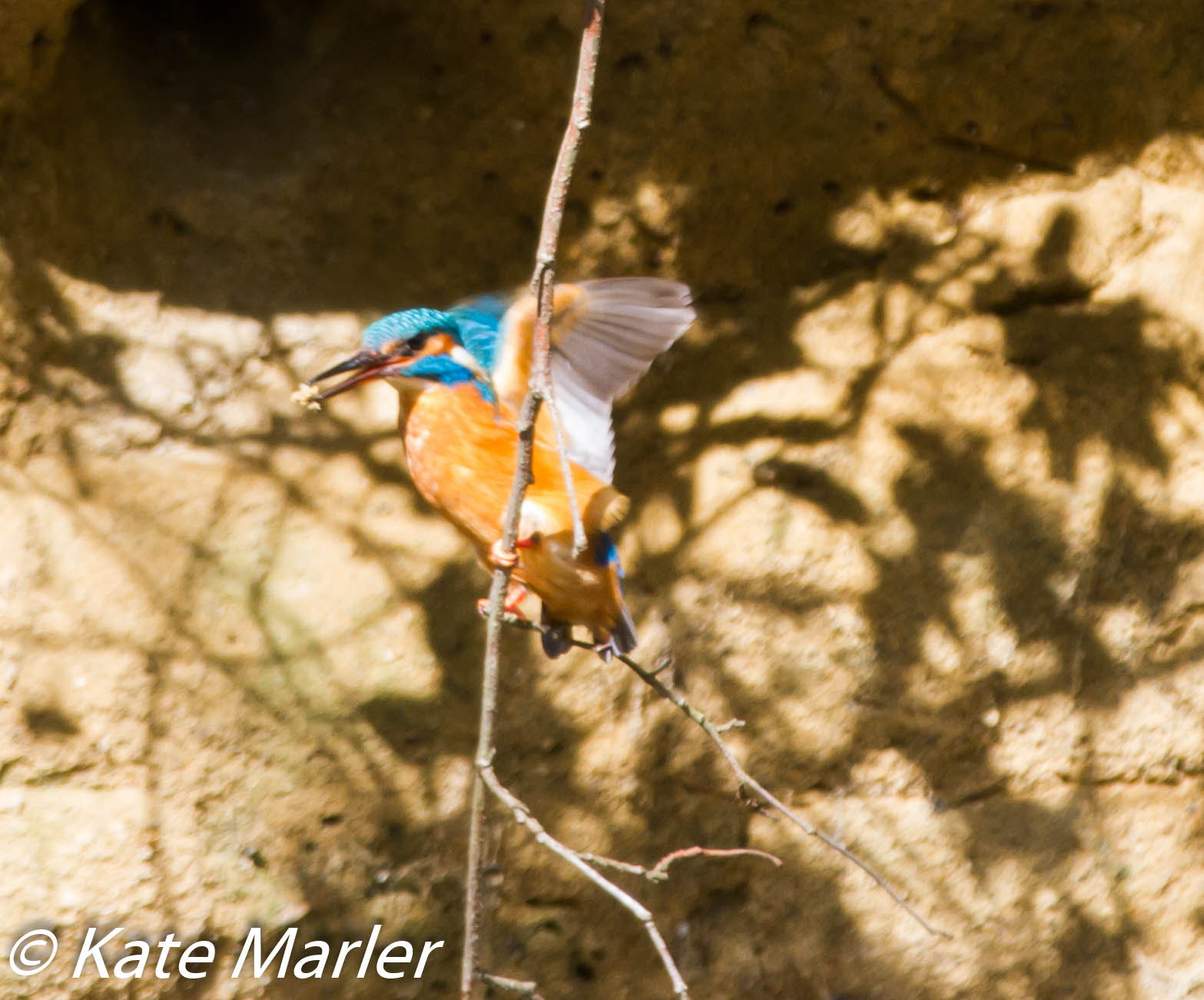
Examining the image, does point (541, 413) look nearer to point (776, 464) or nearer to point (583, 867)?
point (776, 464)

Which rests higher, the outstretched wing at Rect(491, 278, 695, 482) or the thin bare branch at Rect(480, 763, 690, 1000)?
the outstretched wing at Rect(491, 278, 695, 482)

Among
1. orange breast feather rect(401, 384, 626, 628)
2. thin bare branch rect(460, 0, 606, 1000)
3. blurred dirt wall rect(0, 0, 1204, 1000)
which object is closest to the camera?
thin bare branch rect(460, 0, 606, 1000)

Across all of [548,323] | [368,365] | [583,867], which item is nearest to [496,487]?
[368,365]

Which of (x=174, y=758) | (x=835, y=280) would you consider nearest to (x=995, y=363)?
(x=835, y=280)

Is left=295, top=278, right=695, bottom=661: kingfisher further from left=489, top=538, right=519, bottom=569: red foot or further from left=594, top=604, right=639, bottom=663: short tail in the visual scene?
left=489, top=538, right=519, bottom=569: red foot

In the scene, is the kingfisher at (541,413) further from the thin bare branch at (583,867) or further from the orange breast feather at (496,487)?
the thin bare branch at (583,867)

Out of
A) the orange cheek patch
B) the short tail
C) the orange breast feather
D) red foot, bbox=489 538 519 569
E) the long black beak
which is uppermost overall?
the orange cheek patch

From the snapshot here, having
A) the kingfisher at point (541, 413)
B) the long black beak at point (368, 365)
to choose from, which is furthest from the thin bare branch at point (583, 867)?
the long black beak at point (368, 365)

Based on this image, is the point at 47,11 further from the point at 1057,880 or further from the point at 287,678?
the point at 1057,880

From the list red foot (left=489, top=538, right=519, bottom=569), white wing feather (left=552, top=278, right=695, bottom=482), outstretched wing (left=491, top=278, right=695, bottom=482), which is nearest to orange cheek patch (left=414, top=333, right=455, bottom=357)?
outstretched wing (left=491, top=278, right=695, bottom=482)
